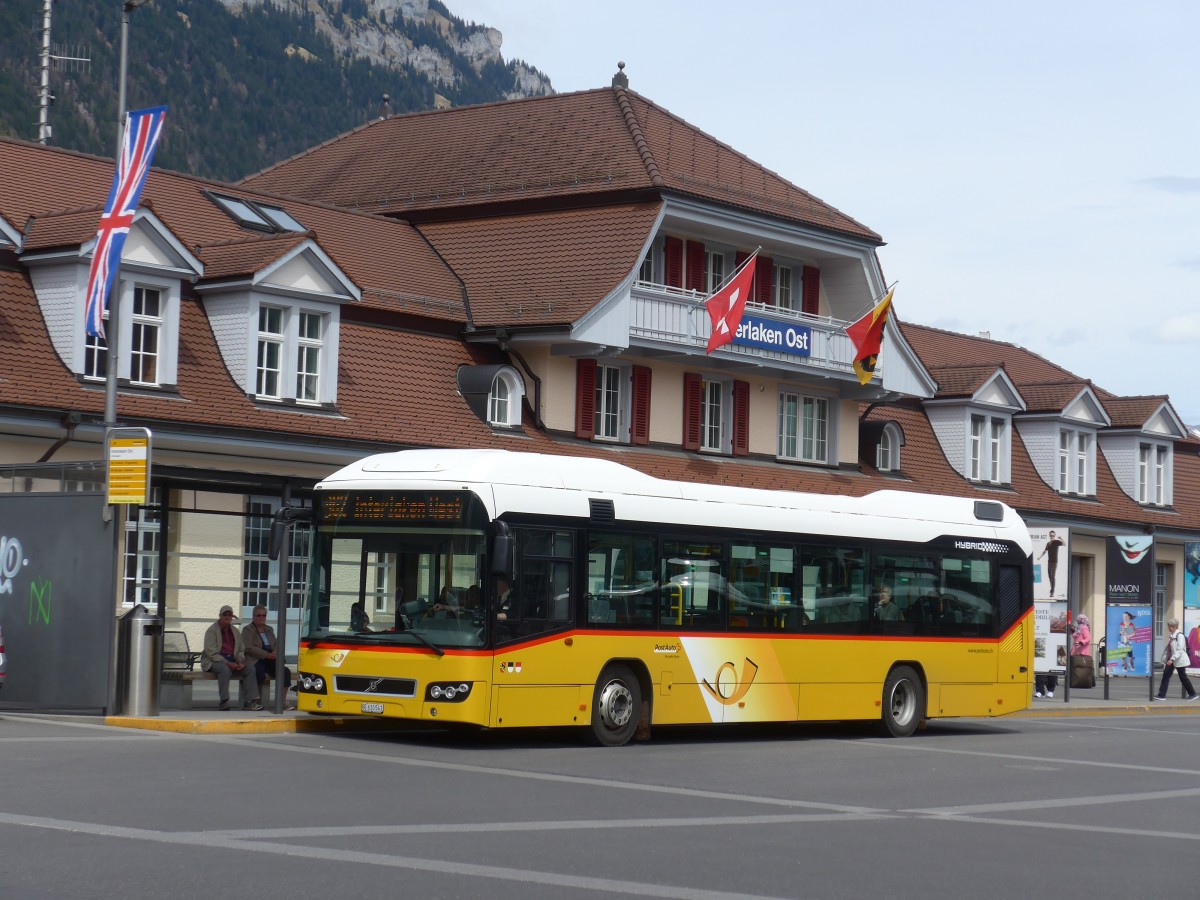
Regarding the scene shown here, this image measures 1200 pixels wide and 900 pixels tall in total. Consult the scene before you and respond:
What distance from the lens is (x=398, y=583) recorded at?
20.0 m

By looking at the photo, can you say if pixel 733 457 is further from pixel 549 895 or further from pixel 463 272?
pixel 549 895

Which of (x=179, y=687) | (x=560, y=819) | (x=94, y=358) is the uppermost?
(x=94, y=358)

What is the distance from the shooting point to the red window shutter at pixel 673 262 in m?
39.1

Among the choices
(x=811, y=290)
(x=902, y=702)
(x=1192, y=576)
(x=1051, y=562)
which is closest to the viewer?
(x=902, y=702)

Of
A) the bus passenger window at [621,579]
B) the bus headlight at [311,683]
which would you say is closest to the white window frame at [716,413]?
the bus passenger window at [621,579]

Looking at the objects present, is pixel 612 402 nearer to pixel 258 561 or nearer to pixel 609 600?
pixel 258 561

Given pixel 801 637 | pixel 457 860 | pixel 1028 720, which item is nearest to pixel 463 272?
pixel 1028 720

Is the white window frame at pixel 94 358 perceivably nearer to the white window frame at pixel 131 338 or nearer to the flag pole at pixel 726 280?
the white window frame at pixel 131 338

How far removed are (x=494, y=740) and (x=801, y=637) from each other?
4.10m

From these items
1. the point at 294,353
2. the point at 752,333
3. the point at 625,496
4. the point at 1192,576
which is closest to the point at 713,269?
the point at 752,333

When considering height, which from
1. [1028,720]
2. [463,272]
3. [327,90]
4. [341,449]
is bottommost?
[1028,720]

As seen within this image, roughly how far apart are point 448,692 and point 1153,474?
40091 millimetres

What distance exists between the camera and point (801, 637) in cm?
2341

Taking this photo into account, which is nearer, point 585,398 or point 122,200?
point 122,200
